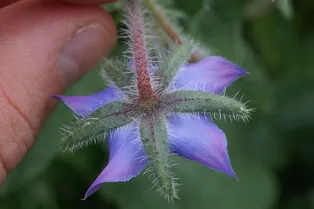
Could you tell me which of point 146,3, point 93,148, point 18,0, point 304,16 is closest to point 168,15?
point 146,3

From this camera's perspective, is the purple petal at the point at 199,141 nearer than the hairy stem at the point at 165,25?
Yes

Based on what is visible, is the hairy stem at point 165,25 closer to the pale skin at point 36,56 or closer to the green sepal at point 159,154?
the pale skin at point 36,56

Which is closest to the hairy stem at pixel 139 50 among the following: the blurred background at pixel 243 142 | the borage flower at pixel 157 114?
the borage flower at pixel 157 114

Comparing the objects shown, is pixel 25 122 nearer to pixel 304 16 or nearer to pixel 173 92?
pixel 173 92

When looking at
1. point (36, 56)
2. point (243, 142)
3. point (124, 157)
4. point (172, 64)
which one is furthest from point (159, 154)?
point (243, 142)

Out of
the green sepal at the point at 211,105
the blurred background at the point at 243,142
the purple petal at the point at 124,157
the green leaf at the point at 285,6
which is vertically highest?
the green leaf at the point at 285,6
